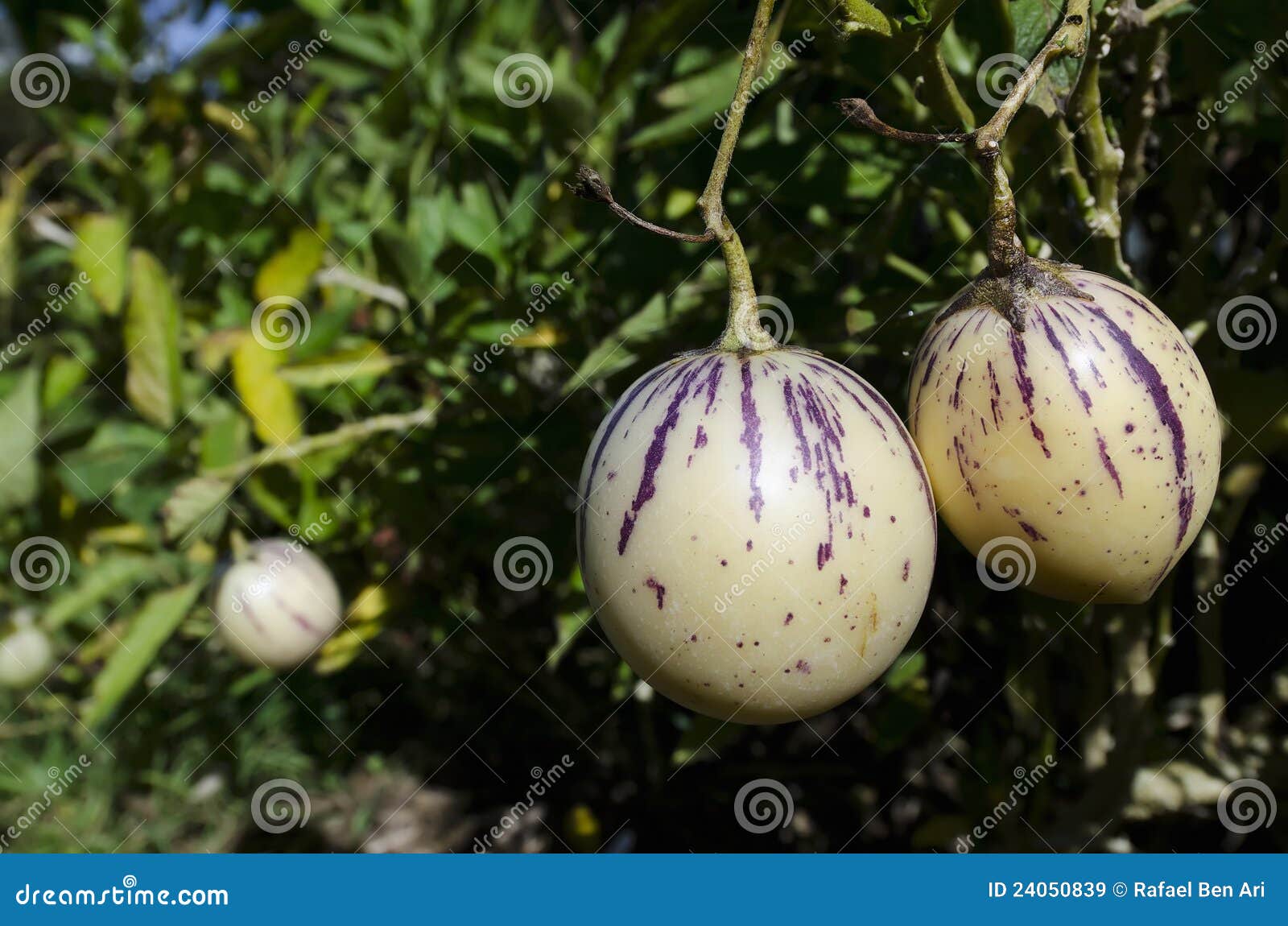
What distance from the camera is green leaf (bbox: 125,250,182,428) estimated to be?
112 cm

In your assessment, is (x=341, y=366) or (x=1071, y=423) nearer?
(x=1071, y=423)

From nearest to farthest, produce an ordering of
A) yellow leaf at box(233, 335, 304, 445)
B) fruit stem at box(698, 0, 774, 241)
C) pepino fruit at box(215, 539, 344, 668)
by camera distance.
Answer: fruit stem at box(698, 0, 774, 241) → yellow leaf at box(233, 335, 304, 445) → pepino fruit at box(215, 539, 344, 668)

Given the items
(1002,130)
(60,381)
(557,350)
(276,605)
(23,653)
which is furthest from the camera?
(23,653)

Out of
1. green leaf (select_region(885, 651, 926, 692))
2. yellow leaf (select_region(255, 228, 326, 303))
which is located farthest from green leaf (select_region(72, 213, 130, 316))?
green leaf (select_region(885, 651, 926, 692))

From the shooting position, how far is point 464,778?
1874mm

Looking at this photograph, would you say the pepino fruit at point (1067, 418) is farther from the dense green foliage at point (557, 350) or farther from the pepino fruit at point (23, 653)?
the pepino fruit at point (23, 653)

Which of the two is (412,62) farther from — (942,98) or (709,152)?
(942,98)

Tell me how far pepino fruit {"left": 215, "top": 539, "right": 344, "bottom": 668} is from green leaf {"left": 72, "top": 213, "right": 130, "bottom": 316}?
35 cm

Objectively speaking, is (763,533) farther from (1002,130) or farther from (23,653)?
(23,653)

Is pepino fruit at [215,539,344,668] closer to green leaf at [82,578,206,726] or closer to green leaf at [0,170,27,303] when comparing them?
green leaf at [82,578,206,726]

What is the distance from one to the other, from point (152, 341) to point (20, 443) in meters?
0.28

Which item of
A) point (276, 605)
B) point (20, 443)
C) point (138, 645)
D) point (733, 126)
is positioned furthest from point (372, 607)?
point (733, 126)

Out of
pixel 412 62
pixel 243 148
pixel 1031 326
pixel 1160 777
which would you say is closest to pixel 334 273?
pixel 412 62

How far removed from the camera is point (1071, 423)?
489 mm
